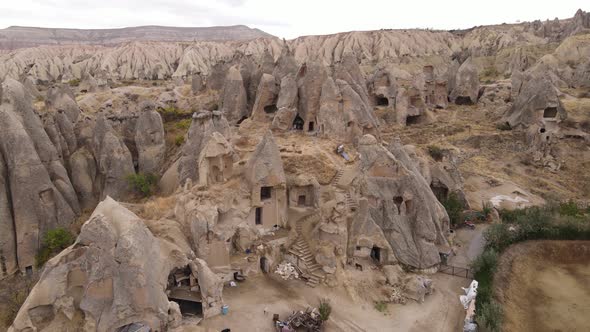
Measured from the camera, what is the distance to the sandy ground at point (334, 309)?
1750 centimetres

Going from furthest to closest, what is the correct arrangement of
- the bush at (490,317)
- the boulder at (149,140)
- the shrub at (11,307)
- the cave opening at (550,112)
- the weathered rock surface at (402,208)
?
the cave opening at (550,112) → the boulder at (149,140) → the weathered rock surface at (402,208) → the shrub at (11,307) → the bush at (490,317)

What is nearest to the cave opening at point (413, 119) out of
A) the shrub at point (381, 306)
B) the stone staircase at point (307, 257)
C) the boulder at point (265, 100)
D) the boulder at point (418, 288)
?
the boulder at point (265, 100)

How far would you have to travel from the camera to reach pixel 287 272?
2097cm

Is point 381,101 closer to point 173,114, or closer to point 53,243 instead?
point 173,114

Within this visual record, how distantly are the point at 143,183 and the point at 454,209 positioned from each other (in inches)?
880

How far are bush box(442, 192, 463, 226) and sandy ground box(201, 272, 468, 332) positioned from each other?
783cm

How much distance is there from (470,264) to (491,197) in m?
12.3

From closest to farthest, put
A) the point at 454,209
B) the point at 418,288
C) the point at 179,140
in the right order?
the point at 418,288, the point at 454,209, the point at 179,140

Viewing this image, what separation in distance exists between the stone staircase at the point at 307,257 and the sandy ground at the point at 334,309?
0.51 meters

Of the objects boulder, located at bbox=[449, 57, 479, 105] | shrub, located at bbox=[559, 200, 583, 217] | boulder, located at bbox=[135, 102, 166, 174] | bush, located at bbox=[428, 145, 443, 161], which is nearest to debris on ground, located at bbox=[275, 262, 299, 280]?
boulder, located at bbox=[135, 102, 166, 174]

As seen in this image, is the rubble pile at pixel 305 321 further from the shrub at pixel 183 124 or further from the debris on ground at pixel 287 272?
the shrub at pixel 183 124

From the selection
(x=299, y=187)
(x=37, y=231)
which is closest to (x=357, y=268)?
(x=299, y=187)

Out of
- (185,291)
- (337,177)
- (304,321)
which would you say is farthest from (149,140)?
(304,321)

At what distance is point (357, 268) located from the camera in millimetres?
21578
